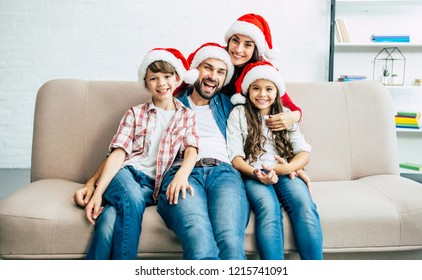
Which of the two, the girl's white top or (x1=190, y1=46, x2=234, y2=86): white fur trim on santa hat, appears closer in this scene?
the girl's white top

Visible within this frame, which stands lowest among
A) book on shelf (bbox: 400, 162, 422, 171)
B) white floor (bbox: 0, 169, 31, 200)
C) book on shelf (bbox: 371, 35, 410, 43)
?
white floor (bbox: 0, 169, 31, 200)

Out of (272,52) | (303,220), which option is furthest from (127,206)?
(272,52)

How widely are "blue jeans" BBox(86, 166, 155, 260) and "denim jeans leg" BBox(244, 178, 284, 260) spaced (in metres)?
0.40

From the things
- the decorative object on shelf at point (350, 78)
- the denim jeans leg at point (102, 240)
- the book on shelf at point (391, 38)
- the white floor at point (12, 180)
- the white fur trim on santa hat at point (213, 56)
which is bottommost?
the white floor at point (12, 180)

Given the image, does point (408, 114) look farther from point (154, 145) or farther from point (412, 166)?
point (154, 145)

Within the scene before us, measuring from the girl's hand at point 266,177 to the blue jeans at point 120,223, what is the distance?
0.44 meters

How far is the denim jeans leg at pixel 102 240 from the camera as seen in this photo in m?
1.29

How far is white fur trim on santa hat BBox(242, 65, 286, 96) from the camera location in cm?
181

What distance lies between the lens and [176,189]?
1358 mm

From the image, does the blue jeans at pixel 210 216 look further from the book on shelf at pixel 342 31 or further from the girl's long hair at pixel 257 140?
the book on shelf at pixel 342 31

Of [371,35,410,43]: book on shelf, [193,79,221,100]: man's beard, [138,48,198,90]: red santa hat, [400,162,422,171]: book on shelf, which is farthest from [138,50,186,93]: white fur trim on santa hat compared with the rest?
[400,162,422,171]: book on shelf

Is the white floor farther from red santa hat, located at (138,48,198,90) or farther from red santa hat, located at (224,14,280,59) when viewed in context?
red santa hat, located at (224,14,280,59)

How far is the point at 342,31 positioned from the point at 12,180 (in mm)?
3242

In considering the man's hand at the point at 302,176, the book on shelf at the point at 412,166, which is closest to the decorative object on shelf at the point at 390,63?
the book on shelf at the point at 412,166
